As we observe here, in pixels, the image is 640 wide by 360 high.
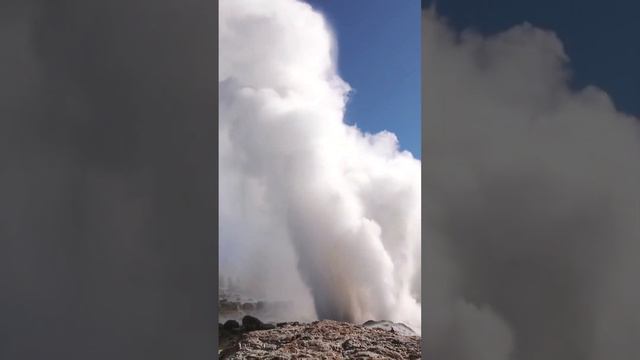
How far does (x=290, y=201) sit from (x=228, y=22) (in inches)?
47.2

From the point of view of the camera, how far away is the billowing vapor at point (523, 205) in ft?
5.86

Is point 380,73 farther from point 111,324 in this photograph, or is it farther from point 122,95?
point 111,324

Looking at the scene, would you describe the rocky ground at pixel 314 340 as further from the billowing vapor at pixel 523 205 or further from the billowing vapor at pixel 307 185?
the billowing vapor at pixel 523 205

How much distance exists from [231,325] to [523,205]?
2.30 meters

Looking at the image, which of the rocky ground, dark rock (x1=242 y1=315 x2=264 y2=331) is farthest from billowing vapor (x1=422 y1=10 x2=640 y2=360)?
dark rock (x1=242 y1=315 x2=264 y2=331)

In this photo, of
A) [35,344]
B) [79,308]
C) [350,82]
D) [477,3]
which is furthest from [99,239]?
[350,82]

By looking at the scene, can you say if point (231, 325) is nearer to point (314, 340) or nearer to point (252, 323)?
point (252, 323)

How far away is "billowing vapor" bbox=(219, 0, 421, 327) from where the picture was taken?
3.67 m

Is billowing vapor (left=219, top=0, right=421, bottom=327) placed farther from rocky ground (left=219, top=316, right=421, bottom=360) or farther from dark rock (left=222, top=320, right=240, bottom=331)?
dark rock (left=222, top=320, right=240, bottom=331)

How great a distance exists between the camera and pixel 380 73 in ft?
12.5

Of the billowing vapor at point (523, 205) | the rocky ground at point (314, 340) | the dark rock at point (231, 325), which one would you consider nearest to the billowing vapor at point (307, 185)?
the rocky ground at point (314, 340)

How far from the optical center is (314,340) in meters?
3.67

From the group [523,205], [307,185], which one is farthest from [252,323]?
[523,205]

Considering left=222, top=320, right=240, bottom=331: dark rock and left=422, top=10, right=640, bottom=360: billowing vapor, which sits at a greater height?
left=422, top=10, right=640, bottom=360: billowing vapor
